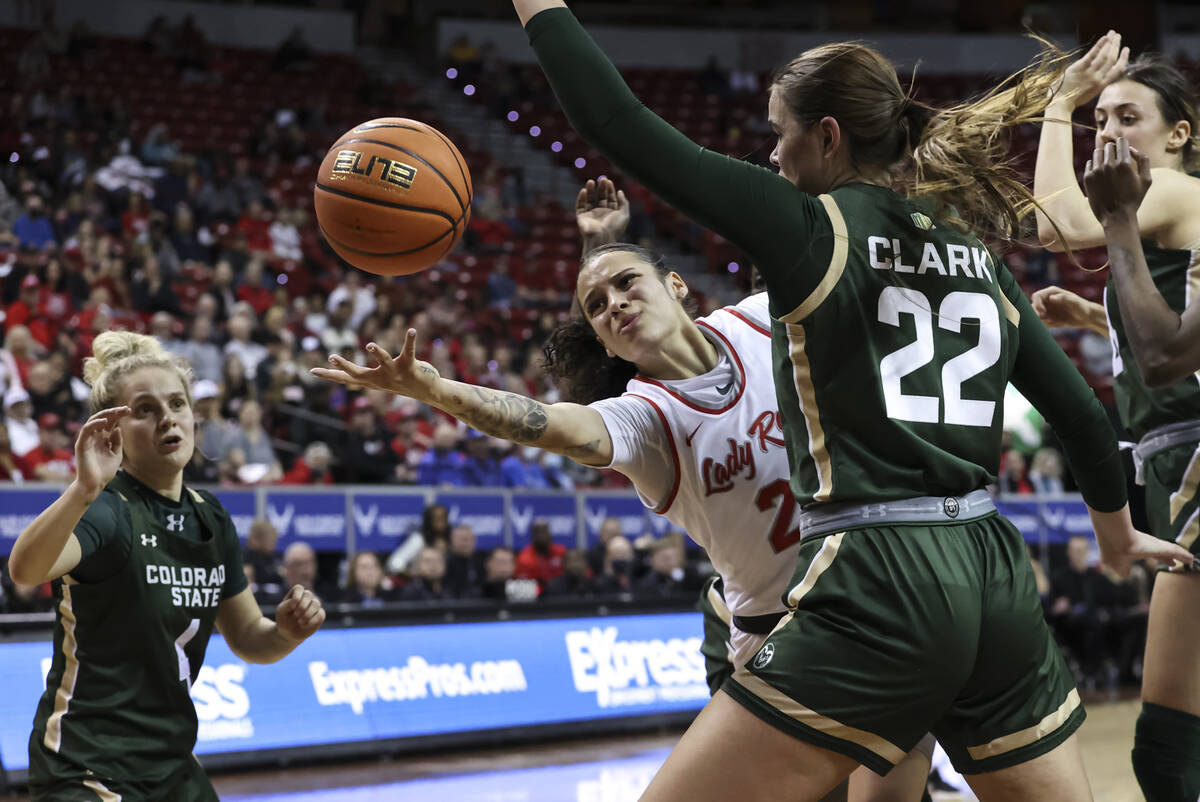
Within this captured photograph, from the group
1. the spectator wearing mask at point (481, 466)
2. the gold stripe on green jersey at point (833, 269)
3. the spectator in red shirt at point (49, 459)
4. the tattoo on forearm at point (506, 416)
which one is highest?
the gold stripe on green jersey at point (833, 269)

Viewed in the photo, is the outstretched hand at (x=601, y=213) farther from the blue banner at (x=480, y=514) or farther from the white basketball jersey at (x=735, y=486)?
the blue banner at (x=480, y=514)

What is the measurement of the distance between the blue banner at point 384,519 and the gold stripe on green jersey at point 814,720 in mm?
7931

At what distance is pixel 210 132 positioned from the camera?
1680 centimetres

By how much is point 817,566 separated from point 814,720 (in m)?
0.27

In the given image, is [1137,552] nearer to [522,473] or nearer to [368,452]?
[368,452]

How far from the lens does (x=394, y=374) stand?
2488 mm

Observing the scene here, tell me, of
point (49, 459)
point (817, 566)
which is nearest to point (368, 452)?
point (49, 459)

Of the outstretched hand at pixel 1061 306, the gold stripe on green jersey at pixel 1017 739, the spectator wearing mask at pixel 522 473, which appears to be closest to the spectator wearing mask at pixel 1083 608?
the spectator wearing mask at pixel 522 473

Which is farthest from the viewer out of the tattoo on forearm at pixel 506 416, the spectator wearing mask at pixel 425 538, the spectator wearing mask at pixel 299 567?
the spectator wearing mask at pixel 425 538

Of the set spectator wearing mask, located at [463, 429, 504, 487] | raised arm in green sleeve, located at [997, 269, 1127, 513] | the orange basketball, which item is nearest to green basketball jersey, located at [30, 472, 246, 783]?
the orange basketball

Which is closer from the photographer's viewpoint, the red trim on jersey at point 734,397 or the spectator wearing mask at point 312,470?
the red trim on jersey at point 734,397

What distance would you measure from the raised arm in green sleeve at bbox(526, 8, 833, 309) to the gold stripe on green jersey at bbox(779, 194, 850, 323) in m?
0.01

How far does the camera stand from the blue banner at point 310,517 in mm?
9375

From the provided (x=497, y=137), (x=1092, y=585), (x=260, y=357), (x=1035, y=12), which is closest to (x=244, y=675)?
(x=260, y=357)
